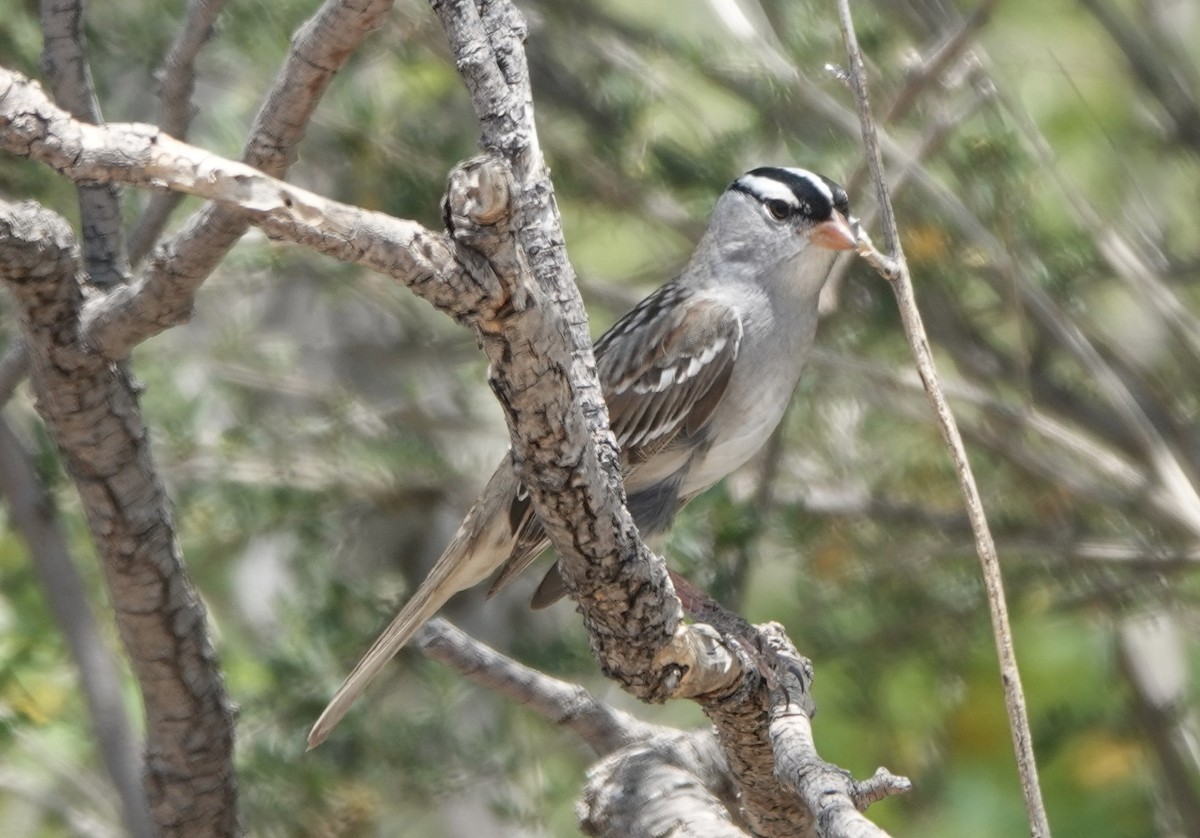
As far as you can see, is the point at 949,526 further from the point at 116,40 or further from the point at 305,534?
the point at 116,40

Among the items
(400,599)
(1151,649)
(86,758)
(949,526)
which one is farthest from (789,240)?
(86,758)

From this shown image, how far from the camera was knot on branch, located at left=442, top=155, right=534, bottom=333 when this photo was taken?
1506 millimetres

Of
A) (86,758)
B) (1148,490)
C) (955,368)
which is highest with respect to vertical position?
(1148,490)

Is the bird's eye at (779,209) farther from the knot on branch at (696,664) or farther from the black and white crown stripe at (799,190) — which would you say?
the knot on branch at (696,664)

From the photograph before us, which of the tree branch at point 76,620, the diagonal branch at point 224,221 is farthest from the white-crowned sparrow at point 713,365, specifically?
the diagonal branch at point 224,221

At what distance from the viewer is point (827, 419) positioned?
15.4 ft

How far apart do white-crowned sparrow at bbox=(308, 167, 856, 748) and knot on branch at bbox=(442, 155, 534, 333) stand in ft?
6.03

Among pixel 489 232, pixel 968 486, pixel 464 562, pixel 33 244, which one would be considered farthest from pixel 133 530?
pixel 968 486

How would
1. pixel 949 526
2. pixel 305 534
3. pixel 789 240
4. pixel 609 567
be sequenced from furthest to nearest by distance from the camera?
1. pixel 305 534
2. pixel 949 526
3. pixel 789 240
4. pixel 609 567

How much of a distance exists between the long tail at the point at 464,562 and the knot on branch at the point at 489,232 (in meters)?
1.78

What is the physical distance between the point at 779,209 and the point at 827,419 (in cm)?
110

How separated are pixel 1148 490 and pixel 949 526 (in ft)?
2.02

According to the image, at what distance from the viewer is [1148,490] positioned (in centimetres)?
395

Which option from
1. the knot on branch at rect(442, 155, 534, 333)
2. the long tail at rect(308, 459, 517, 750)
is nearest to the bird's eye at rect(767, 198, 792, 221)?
the long tail at rect(308, 459, 517, 750)
